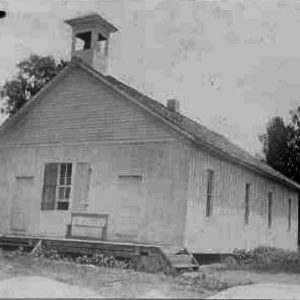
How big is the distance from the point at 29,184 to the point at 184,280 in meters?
10.7

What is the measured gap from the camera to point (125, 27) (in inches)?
1051

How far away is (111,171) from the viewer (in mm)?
20297

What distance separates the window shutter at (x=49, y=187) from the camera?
21.5 m

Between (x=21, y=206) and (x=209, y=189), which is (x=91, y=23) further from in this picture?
(x=209, y=189)

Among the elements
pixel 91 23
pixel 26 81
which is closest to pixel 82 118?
pixel 91 23

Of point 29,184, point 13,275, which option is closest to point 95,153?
point 29,184

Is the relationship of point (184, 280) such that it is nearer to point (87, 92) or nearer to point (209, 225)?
point (209, 225)

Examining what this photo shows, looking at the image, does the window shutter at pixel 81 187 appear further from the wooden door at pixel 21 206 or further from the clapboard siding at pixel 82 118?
the wooden door at pixel 21 206

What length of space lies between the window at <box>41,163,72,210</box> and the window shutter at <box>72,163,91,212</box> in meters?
0.34

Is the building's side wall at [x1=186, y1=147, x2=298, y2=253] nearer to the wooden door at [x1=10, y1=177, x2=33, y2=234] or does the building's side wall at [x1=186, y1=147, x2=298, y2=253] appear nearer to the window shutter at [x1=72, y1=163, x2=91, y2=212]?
the window shutter at [x1=72, y1=163, x2=91, y2=212]

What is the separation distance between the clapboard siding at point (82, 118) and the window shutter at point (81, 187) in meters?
1.05

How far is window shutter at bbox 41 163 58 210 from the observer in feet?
70.4

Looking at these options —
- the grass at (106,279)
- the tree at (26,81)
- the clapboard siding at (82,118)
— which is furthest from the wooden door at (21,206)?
the tree at (26,81)

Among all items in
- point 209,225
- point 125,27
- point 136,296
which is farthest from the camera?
point 125,27
